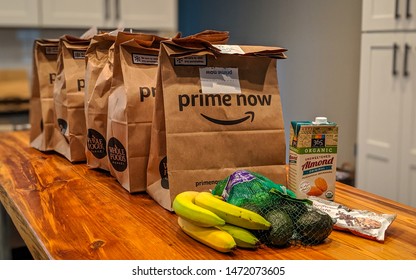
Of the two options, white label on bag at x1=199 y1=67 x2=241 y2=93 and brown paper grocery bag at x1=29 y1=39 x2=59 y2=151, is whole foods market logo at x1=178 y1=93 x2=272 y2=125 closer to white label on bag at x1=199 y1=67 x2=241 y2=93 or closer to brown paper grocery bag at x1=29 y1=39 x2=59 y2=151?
white label on bag at x1=199 y1=67 x2=241 y2=93

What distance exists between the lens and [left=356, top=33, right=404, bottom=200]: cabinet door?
2279 millimetres

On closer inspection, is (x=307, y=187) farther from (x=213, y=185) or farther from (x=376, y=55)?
(x=376, y=55)

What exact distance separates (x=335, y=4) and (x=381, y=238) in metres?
2.55

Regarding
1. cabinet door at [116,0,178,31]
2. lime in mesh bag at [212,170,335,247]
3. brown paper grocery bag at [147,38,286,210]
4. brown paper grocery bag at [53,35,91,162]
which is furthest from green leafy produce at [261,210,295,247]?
cabinet door at [116,0,178,31]

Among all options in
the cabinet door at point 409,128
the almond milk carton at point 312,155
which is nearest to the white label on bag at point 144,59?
the almond milk carton at point 312,155

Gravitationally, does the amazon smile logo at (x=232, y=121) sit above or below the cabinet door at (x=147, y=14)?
below

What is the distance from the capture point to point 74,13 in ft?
9.99

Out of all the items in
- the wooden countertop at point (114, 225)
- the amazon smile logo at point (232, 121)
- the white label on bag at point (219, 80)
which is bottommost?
the wooden countertop at point (114, 225)

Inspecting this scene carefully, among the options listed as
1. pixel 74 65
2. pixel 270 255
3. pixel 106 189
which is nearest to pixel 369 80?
pixel 74 65

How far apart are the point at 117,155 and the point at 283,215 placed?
51cm

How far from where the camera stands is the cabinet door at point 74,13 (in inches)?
117

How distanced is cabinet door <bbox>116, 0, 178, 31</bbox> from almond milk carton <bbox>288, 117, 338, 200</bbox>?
2382 mm

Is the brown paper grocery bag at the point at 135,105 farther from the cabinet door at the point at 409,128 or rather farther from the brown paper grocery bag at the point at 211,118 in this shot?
the cabinet door at the point at 409,128

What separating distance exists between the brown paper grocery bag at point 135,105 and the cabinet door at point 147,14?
6.85ft
